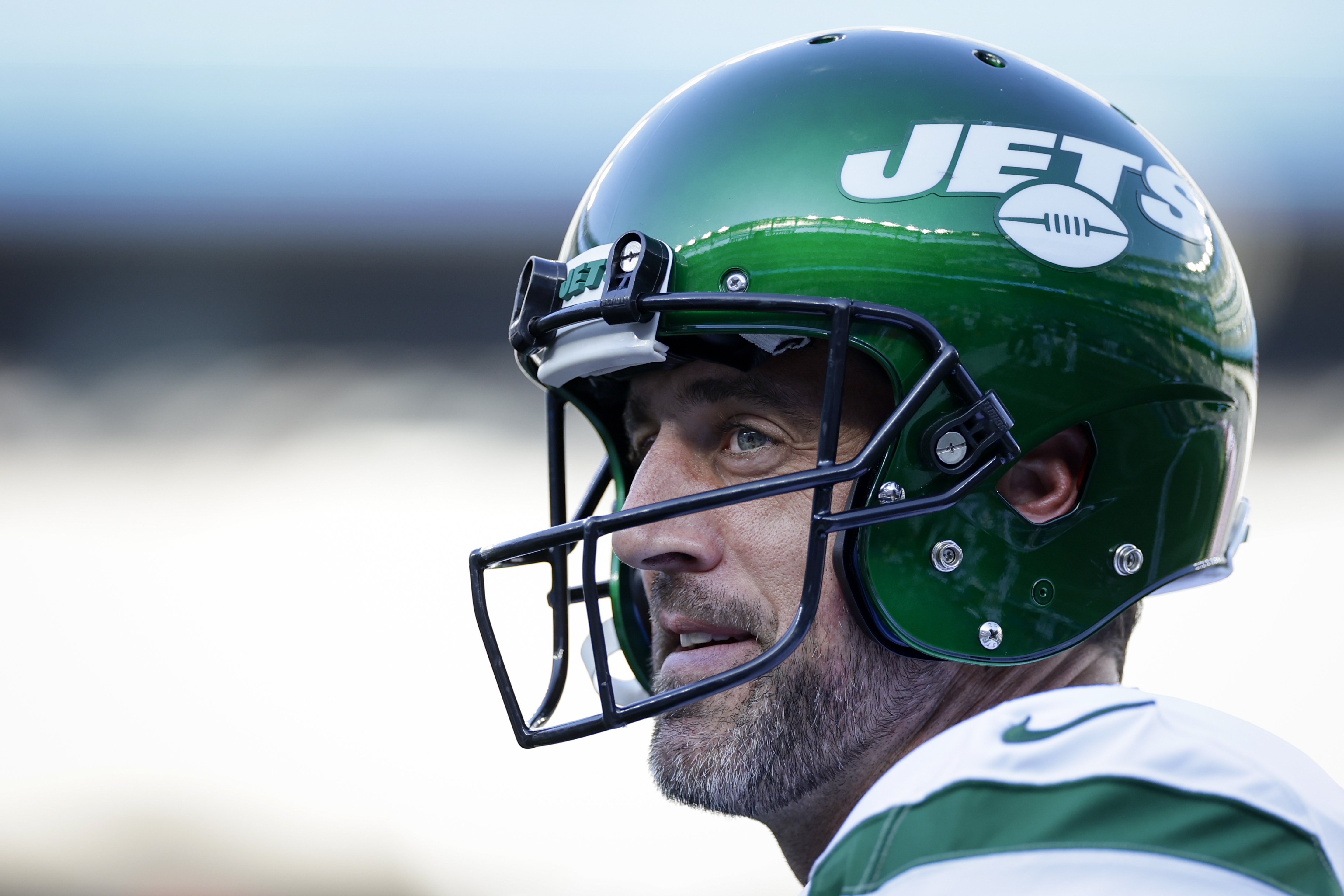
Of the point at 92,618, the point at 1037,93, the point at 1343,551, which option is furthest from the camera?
the point at 92,618

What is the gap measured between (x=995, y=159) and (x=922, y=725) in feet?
1.57

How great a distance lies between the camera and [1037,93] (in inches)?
41.3

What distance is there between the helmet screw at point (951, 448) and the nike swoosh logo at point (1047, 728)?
0.37 meters

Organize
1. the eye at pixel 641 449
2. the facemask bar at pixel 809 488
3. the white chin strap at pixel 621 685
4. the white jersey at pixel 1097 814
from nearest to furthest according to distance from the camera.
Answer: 1. the white jersey at pixel 1097 814
2. the facemask bar at pixel 809 488
3. the eye at pixel 641 449
4. the white chin strap at pixel 621 685

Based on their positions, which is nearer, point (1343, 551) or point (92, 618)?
point (1343, 551)

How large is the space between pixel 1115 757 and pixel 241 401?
14.3 feet

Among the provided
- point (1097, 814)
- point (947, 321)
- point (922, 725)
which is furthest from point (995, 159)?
point (1097, 814)

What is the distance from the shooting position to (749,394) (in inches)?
40.1

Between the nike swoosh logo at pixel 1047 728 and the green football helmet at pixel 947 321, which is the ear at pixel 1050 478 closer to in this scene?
the green football helmet at pixel 947 321

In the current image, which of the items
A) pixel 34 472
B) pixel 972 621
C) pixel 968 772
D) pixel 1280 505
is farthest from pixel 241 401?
pixel 968 772

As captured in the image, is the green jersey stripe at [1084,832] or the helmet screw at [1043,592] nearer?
the green jersey stripe at [1084,832]

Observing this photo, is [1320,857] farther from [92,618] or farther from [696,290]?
[92,618]

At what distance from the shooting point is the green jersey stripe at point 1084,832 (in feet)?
1.68

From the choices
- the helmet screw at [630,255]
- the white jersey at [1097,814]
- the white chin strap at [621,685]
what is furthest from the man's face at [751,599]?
the white jersey at [1097,814]
